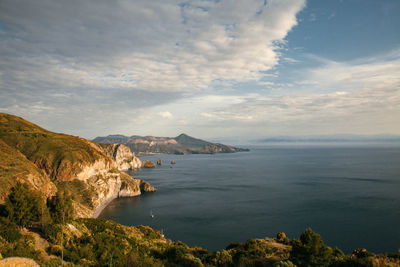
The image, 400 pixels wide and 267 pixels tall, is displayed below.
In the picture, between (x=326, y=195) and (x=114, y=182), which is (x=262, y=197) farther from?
(x=114, y=182)

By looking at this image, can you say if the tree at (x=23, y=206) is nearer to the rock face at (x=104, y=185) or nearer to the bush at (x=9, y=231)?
the bush at (x=9, y=231)

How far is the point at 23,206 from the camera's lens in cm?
2420

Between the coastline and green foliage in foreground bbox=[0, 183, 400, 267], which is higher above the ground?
green foliage in foreground bbox=[0, 183, 400, 267]

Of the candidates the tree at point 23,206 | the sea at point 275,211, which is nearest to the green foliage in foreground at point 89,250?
the tree at point 23,206

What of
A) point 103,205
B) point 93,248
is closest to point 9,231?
point 93,248

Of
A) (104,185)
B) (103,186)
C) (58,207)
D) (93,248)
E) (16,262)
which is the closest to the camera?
(16,262)

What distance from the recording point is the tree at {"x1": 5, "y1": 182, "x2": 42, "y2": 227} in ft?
76.9

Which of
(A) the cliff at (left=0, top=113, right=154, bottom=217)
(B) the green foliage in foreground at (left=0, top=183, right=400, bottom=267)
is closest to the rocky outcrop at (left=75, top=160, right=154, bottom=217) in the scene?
(A) the cliff at (left=0, top=113, right=154, bottom=217)

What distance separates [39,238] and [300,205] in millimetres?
82516

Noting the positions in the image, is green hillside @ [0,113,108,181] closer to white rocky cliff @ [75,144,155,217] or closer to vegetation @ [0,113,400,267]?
white rocky cliff @ [75,144,155,217]

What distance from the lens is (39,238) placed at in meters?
22.5

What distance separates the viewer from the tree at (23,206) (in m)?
23.5

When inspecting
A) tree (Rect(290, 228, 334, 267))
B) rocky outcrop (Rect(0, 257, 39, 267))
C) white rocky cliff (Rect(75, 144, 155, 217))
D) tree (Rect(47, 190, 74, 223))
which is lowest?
white rocky cliff (Rect(75, 144, 155, 217))

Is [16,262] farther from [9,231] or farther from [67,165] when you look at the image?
[67,165]
